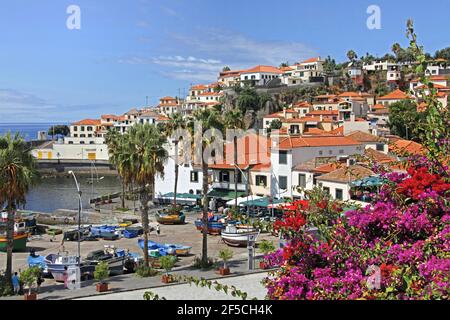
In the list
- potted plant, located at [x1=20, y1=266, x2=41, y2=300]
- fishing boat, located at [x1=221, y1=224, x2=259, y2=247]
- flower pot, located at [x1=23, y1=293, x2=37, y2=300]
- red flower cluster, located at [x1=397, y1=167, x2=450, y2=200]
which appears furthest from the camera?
fishing boat, located at [x1=221, y1=224, x2=259, y2=247]

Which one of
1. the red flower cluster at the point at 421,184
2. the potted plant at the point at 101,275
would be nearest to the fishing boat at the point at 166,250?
the potted plant at the point at 101,275

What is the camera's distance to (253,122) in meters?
109

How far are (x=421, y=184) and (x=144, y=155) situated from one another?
17.6m

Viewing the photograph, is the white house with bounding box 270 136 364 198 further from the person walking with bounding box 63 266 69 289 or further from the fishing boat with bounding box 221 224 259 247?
the person walking with bounding box 63 266 69 289

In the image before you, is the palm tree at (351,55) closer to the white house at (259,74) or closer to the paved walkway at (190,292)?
the white house at (259,74)

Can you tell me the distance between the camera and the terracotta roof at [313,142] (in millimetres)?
46625

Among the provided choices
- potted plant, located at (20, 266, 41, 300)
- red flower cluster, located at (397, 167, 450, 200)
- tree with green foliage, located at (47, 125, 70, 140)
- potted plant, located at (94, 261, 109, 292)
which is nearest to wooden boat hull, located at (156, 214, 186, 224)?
potted plant, located at (94, 261, 109, 292)

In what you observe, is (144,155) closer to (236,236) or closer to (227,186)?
(236,236)

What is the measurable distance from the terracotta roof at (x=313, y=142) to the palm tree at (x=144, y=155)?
22.3m

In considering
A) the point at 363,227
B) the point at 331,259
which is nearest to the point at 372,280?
the point at 331,259

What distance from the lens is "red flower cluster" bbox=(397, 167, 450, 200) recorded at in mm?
8215

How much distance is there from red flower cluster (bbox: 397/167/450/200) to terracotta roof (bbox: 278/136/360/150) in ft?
122
